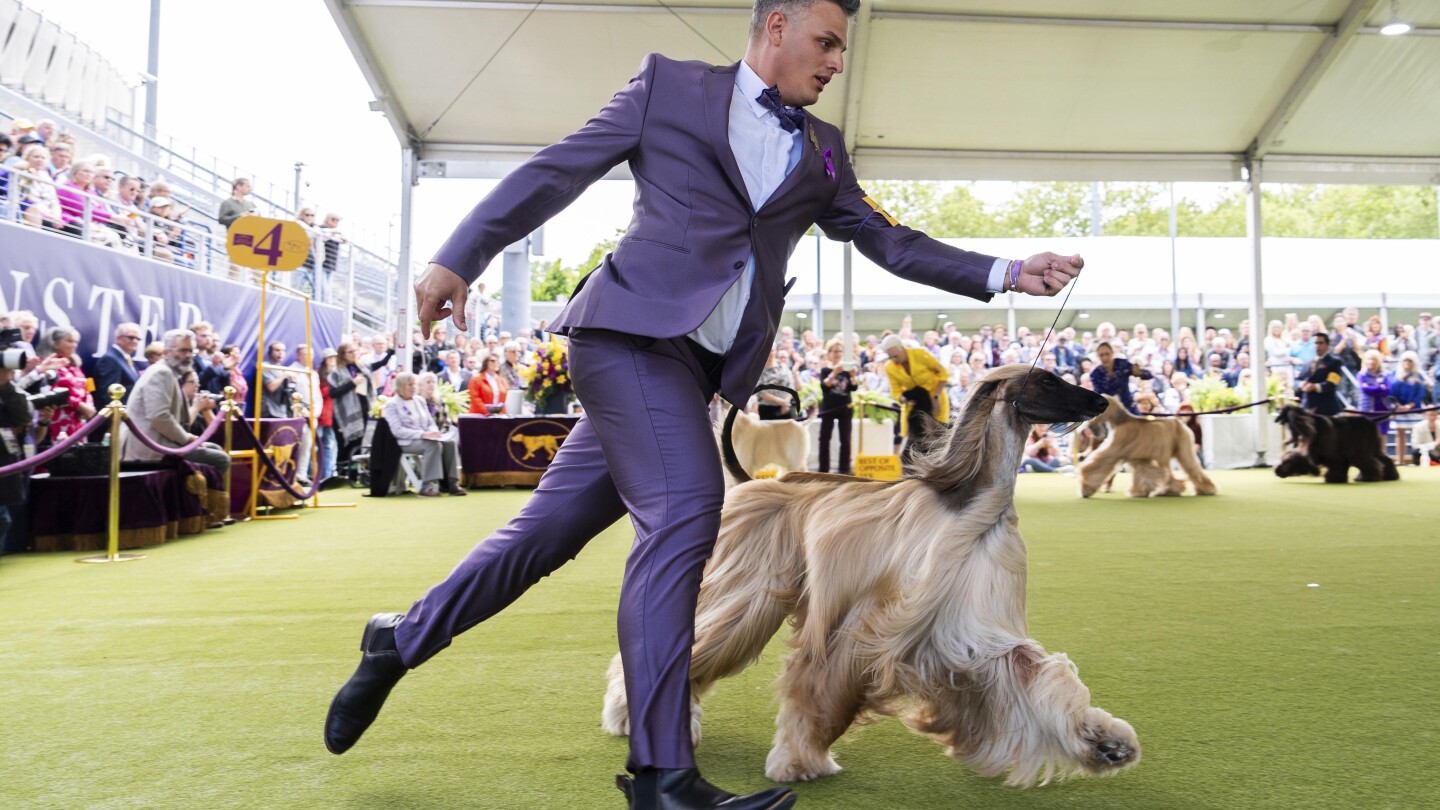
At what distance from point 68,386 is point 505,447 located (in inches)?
199

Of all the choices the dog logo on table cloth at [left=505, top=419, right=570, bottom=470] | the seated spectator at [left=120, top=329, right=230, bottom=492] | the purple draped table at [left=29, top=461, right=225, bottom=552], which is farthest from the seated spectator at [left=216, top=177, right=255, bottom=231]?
the purple draped table at [left=29, top=461, right=225, bottom=552]

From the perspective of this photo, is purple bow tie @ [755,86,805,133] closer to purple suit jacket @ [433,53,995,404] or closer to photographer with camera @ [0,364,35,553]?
purple suit jacket @ [433,53,995,404]

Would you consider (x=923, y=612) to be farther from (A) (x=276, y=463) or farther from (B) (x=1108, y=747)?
(A) (x=276, y=463)

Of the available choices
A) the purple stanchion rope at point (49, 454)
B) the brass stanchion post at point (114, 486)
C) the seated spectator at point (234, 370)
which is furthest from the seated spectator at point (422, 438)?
the purple stanchion rope at point (49, 454)

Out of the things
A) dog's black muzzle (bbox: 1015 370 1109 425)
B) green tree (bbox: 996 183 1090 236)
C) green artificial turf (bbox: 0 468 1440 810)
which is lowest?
green artificial turf (bbox: 0 468 1440 810)

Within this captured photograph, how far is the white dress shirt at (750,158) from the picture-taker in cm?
188

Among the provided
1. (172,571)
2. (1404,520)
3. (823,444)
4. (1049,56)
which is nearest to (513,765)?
(172,571)

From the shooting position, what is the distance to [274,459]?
902cm

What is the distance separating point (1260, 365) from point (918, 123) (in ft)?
18.8

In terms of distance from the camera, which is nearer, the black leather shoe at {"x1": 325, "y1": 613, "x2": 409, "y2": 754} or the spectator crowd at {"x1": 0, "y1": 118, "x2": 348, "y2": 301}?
the black leather shoe at {"x1": 325, "y1": 613, "x2": 409, "y2": 754}

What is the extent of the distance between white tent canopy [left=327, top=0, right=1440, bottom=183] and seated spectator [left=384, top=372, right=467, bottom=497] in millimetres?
2864

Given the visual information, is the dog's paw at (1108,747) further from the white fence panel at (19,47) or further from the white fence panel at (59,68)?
the white fence panel at (59,68)

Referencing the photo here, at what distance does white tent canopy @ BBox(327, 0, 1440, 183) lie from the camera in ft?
34.0

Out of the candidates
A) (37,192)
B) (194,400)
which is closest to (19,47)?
(37,192)
